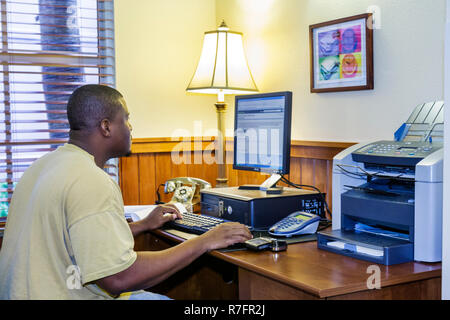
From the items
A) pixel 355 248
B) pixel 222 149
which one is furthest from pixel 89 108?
pixel 222 149

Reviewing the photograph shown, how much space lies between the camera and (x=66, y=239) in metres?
1.29

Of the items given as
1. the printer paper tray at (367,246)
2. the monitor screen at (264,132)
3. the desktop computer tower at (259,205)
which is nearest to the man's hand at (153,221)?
the desktop computer tower at (259,205)

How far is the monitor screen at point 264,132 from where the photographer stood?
6.63 feet

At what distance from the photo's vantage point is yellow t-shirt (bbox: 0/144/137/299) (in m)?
1.26

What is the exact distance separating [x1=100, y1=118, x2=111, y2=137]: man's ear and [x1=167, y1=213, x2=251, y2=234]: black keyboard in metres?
0.54

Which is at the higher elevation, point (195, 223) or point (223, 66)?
point (223, 66)

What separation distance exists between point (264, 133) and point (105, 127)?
799mm

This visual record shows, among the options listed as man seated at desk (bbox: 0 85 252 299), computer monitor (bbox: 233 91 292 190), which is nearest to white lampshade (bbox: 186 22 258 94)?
computer monitor (bbox: 233 91 292 190)

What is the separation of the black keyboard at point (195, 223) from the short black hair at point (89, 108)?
1.86 feet

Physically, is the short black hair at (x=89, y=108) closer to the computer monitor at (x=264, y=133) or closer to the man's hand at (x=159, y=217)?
the man's hand at (x=159, y=217)

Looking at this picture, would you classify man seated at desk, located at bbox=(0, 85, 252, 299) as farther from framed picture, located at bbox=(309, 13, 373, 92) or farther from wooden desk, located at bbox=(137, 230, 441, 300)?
framed picture, located at bbox=(309, 13, 373, 92)

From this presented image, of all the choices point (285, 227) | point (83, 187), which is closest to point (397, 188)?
point (285, 227)

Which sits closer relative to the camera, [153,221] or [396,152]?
[396,152]
